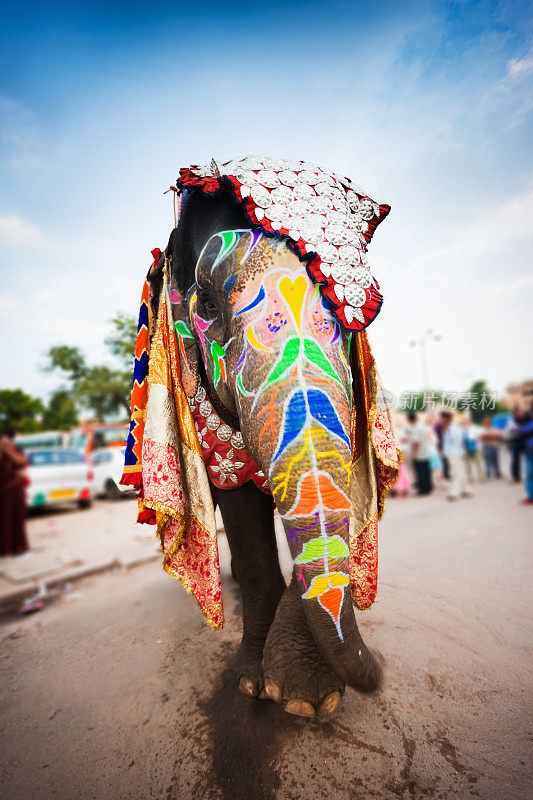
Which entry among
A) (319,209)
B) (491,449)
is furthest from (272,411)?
(491,449)

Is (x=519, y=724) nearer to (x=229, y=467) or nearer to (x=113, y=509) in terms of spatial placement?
(x=229, y=467)

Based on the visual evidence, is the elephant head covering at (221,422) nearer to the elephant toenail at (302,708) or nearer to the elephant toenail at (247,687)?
Result: the elephant toenail at (247,687)

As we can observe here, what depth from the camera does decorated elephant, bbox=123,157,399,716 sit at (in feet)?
4.29

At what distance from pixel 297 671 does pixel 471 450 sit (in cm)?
899

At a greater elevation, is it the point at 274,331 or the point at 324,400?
the point at 274,331

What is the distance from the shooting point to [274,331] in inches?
55.1

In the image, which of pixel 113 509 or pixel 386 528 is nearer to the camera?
pixel 386 528

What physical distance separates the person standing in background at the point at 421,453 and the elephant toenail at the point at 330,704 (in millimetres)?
7321

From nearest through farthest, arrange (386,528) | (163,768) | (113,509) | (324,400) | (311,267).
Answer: (324,400) < (311,267) < (163,768) < (386,528) < (113,509)

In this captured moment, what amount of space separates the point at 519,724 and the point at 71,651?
2.47 m

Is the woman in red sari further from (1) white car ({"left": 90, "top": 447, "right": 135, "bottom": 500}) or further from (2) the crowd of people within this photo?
(2) the crowd of people

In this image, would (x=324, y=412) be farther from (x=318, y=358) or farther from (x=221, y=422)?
(x=221, y=422)

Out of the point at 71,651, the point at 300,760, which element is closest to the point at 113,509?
the point at 71,651

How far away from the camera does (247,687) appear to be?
196 centimetres
